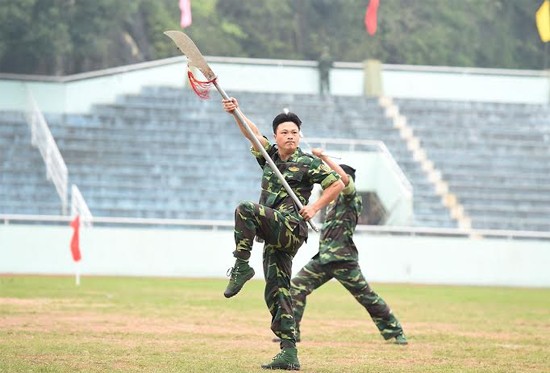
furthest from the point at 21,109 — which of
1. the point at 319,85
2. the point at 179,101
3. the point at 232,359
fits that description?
the point at 232,359

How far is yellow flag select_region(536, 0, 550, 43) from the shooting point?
41062 mm

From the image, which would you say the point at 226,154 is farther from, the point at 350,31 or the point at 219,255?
the point at 350,31

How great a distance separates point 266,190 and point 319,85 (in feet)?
106

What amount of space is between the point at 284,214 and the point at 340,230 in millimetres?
4136

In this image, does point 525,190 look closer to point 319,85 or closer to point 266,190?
point 319,85

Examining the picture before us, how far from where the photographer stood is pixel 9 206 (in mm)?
35531

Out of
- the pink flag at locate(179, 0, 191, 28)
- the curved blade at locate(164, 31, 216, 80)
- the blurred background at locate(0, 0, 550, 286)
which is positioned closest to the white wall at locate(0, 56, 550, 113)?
the blurred background at locate(0, 0, 550, 286)

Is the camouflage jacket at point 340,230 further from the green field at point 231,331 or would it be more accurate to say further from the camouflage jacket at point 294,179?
the camouflage jacket at point 294,179

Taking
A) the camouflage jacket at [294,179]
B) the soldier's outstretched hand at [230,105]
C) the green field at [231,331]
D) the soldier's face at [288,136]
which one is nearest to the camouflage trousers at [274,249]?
the camouflage jacket at [294,179]

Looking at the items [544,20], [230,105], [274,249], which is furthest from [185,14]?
[274,249]

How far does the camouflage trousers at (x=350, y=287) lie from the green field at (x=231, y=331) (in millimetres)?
238

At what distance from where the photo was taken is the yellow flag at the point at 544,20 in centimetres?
4106

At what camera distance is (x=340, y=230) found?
1568cm

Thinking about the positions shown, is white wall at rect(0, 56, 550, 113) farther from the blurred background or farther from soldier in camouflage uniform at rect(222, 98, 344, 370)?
soldier in camouflage uniform at rect(222, 98, 344, 370)
